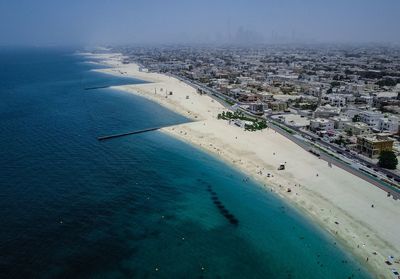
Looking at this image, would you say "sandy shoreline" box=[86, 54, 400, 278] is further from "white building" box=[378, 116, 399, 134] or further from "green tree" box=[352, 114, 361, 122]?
"white building" box=[378, 116, 399, 134]

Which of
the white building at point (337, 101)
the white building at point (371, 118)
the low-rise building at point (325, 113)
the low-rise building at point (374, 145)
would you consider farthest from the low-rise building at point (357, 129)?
the white building at point (337, 101)

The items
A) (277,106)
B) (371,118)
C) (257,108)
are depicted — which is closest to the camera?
(371,118)

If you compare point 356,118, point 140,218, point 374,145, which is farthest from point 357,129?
point 140,218

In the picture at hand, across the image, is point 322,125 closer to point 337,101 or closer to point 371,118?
point 371,118

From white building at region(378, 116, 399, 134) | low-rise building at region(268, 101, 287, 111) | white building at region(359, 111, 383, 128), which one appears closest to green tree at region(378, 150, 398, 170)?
white building at region(378, 116, 399, 134)

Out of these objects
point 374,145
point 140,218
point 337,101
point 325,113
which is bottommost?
point 140,218

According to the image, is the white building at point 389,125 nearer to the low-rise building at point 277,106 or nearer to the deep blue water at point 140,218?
the low-rise building at point 277,106

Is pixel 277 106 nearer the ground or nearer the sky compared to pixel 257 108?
nearer the ground
